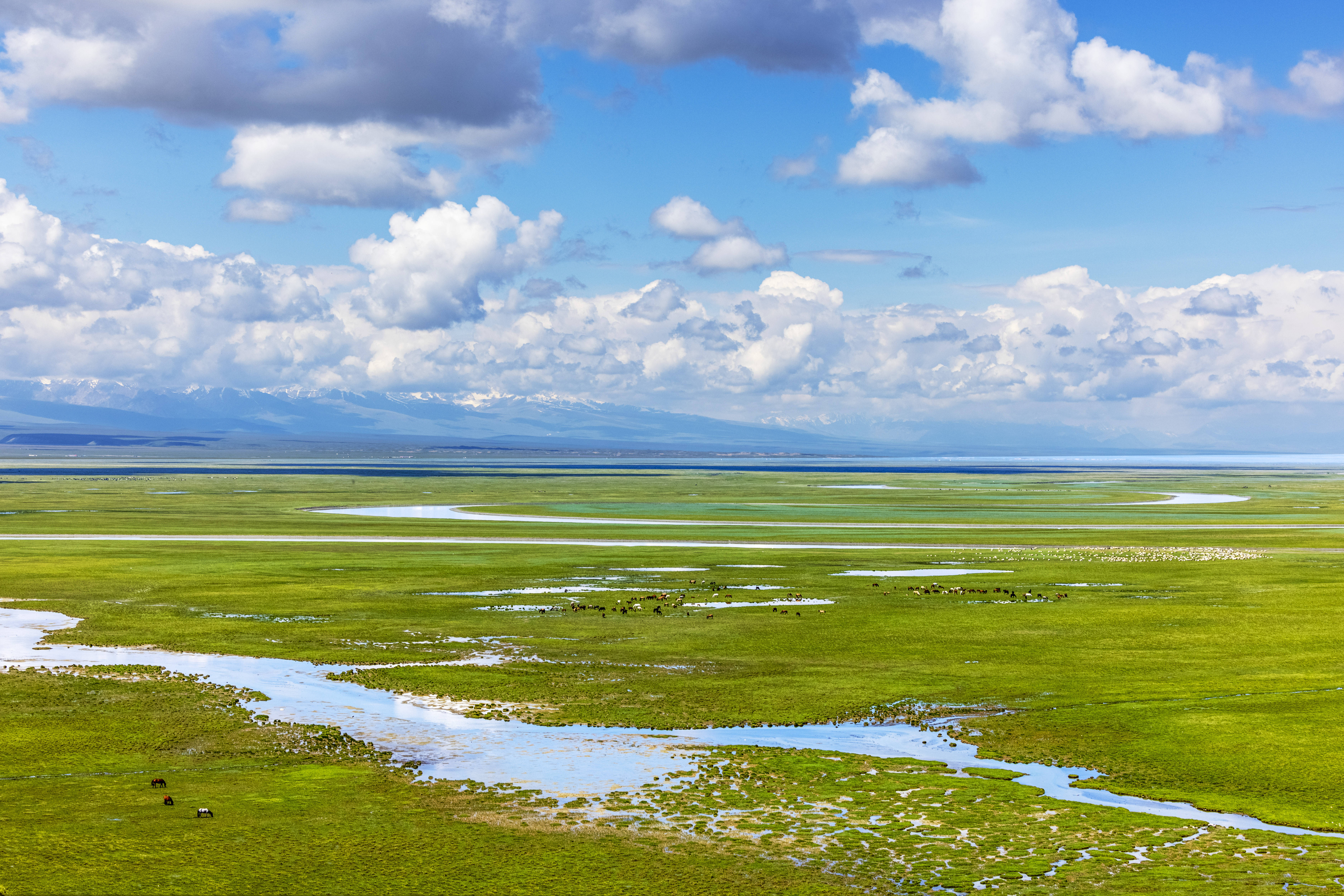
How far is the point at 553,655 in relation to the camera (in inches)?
1737

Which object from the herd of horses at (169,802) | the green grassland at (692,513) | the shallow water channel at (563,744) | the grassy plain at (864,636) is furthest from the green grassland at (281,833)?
the green grassland at (692,513)

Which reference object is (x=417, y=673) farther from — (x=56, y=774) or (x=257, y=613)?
(x=257, y=613)

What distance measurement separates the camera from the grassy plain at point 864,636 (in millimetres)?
28266

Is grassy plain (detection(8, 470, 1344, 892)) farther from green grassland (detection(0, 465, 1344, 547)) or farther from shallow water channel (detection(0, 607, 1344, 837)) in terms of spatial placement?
green grassland (detection(0, 465, 1344, 547))

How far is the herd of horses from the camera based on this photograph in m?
24.4

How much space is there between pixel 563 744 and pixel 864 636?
21.2m

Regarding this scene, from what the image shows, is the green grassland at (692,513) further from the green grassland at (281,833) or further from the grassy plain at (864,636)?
the green grassland at (281,833)

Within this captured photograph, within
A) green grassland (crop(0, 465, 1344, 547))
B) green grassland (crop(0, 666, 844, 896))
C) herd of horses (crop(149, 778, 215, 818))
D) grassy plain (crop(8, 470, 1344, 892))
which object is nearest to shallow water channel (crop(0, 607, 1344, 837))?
grassy plain (crop(8, 470, 1344, 892))

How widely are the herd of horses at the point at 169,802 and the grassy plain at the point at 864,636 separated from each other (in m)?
1.85

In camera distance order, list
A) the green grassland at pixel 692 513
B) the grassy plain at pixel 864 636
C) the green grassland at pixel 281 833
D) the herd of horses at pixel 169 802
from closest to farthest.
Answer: the green grassland at pixel 281 833 → the herd of horses at pixel 169 802 → the grassy plain at pixel 864 636 → the green grassland at pixel 692 513

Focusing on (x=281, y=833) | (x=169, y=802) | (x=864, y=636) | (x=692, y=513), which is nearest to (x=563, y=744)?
(x=281, y=833)

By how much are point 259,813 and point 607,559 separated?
57.1 metres

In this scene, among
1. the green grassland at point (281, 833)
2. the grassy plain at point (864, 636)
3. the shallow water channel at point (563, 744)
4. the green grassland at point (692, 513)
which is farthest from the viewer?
the green grassland at point (692, 513)

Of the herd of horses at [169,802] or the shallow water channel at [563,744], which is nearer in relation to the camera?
the herd of horses at [169,802]
